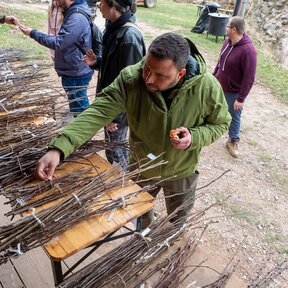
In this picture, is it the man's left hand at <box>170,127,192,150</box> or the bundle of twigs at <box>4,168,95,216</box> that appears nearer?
the bundle of twigs at <box>4,168,95,216</box>

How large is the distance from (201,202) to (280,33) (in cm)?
816

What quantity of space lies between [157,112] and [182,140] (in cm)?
23

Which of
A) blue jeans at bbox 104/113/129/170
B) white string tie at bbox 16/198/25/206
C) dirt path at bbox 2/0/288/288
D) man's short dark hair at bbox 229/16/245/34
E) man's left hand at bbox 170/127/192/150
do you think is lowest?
dirt path at bbox 2/0/288/288

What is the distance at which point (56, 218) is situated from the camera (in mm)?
1515

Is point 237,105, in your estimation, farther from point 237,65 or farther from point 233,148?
point 233,148

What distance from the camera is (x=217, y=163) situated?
429 centimetres

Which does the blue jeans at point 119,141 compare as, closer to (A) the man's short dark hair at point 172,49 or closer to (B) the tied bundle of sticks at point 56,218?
(B) the tied bundle of sticks at point 56,218

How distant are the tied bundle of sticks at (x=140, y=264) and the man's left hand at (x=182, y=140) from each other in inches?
15.2

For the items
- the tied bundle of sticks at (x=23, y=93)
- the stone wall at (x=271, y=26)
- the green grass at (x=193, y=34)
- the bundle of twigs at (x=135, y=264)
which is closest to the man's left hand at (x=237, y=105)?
the tied bundle of sticks at (x=23, y=93)

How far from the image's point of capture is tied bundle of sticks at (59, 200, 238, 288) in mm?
1540

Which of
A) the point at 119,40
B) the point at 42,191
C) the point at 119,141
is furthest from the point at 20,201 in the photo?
the point at 119,40

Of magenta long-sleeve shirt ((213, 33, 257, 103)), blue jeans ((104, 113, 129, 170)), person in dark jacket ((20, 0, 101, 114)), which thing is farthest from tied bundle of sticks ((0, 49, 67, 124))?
magenta long-sleeve shirt ((213, 33, 257, 103))

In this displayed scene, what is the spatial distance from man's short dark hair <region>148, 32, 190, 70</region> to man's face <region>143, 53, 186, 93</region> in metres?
0.02

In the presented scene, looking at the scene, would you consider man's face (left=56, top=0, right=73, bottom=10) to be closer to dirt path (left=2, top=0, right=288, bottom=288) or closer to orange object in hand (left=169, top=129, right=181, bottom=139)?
orange object in hand (left=169, top=129, right=181, bottom=139)
